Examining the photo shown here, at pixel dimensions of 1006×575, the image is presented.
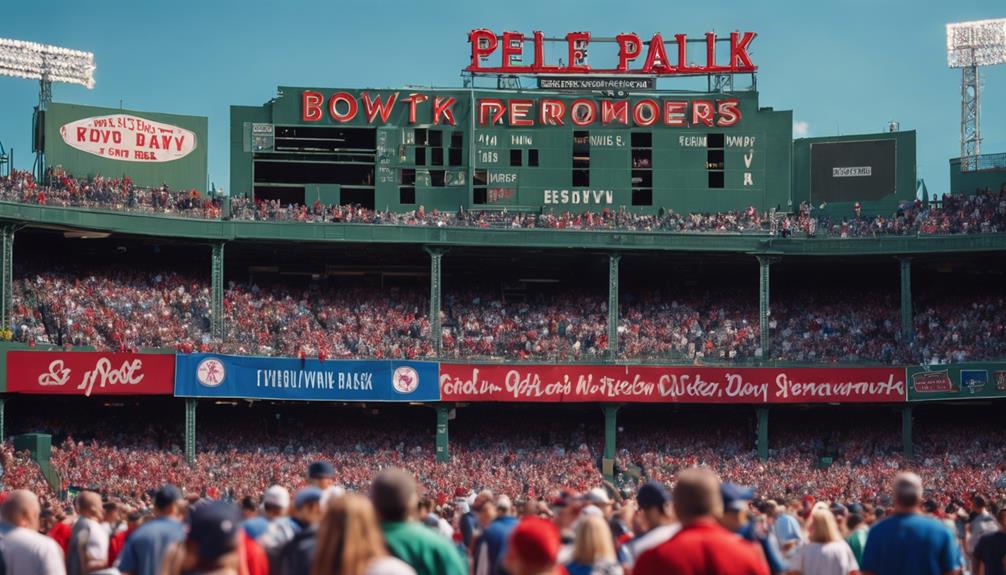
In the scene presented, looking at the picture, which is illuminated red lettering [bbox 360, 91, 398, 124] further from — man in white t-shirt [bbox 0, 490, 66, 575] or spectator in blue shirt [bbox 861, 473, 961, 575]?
spectator in blue shirt [bbox 861, 473, 961, 575]

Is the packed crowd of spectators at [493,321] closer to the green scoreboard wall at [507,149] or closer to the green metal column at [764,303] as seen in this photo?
the green metal column at [764,303]

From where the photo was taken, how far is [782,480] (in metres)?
43.7

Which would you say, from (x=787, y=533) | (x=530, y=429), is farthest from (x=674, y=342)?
(x=787, y=533)

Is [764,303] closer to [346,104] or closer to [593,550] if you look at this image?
[346,104]

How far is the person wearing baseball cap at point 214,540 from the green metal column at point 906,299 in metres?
44.4

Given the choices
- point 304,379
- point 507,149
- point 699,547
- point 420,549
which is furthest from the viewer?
point 507,149

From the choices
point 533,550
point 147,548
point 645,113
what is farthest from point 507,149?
point 533,550

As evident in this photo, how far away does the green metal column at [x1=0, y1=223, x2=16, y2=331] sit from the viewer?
42812 mm

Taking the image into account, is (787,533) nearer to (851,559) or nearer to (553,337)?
(851,559)

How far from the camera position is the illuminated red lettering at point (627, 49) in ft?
171

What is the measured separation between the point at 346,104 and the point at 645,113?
10.6m

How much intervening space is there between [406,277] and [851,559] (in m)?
41.8

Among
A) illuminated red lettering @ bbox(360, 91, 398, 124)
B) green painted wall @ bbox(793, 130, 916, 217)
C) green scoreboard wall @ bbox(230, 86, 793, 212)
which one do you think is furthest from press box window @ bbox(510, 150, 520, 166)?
green painted wall @ bbox(793, 130, 916, 217)

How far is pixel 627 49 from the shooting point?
52375 millimetres
